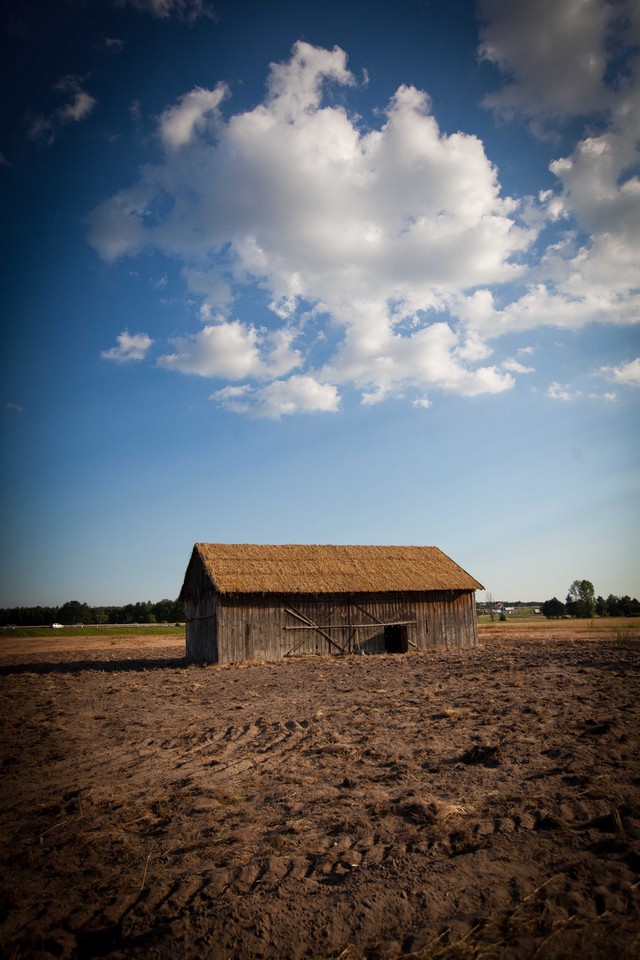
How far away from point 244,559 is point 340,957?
2318 cm

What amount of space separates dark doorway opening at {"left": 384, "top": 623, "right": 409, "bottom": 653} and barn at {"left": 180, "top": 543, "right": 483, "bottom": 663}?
0.05 metres

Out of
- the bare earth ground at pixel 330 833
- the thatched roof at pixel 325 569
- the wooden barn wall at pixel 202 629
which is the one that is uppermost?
the thatched roof at pixel 325 569

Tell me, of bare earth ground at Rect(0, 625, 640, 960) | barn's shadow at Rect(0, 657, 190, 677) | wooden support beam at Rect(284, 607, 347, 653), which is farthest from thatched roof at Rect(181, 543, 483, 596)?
bare earth ground at Rect(0, 625, 640, 960)

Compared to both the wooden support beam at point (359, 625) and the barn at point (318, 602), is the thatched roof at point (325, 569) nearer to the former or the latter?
the barn at point (318, 602)

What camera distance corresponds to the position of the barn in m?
23.3

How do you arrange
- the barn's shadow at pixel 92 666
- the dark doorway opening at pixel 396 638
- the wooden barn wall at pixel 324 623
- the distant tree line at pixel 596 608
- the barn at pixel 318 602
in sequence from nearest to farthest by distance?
the barn's shadow at pixel 92 666
the wooden barn wall at pixel 324 623
the barn at pixel 318 602
the dark doorway opening at pixel 396 638
the distant tree line at pixel 596 608

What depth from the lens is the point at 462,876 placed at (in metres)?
3.97

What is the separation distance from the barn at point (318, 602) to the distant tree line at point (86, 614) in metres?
76.3

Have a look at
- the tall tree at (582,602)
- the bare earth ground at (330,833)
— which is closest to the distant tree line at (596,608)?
the tall tree at (582,602)

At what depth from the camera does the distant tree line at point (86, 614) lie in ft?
329

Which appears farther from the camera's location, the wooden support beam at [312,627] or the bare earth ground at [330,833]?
the wooden support beam at [312,627]

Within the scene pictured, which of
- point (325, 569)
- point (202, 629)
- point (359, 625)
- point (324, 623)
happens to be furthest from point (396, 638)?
point (202, 629)

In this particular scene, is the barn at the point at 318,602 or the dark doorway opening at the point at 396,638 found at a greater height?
the barn at the point at 318,602

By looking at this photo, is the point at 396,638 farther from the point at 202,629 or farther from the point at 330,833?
the point at 330,833
